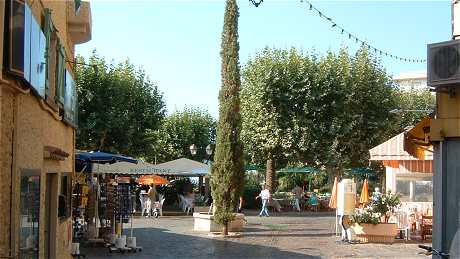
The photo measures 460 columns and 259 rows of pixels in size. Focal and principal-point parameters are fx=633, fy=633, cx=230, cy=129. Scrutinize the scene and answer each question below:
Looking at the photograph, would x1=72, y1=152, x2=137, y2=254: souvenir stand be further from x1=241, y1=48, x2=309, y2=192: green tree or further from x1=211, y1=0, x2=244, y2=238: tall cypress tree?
x1=241, y1=48, x2=309, y2=192: green tree

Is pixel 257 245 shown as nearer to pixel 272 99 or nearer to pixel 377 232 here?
pixel 377 232

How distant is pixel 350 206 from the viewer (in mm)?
17156

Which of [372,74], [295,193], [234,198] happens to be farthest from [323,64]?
[234,198]

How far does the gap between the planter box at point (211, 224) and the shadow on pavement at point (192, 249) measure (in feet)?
4.04

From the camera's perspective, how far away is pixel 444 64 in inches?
256

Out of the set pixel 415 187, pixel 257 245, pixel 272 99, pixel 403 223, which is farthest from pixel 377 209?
pixel 272 99

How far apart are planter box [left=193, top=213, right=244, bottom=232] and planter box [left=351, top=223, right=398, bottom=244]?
416 centimetres

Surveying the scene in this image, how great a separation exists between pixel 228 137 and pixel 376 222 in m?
5.02

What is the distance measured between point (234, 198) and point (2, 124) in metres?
13.5

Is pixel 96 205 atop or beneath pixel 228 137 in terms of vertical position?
beneath

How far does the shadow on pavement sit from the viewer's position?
46.3 feet

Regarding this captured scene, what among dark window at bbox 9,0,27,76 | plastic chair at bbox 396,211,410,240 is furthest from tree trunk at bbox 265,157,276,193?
dark window at bbox 9,0,27,76

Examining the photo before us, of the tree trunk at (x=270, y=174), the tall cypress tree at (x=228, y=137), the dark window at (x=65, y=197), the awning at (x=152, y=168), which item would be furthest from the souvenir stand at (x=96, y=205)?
the tree trunk at (x=270, y=174)

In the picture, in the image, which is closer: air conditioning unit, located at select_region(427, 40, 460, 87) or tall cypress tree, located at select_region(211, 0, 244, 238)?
air conditioning unit, located at select_region(427, 40, 460, 87)
